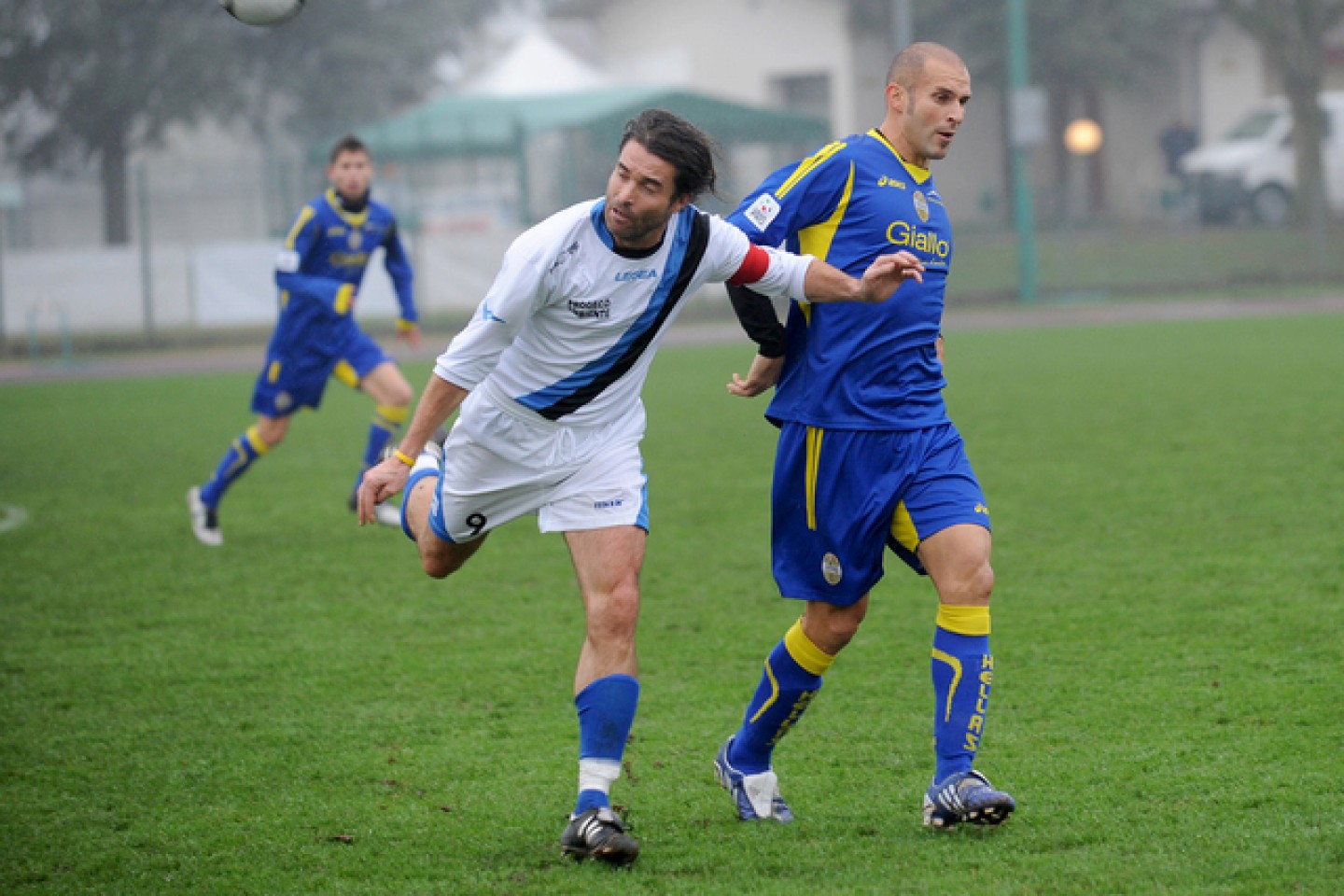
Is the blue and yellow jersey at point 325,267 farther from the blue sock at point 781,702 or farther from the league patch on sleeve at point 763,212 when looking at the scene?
the blue sock at point 781,702

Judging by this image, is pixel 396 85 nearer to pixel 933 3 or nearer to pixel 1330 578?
pixel 933 3

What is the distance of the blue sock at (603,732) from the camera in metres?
3.98

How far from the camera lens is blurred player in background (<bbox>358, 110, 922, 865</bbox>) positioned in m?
3.94

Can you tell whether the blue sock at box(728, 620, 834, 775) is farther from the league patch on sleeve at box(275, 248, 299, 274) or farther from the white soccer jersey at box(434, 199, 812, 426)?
the league patch on sleeve at box(275, 248, 299, 274)

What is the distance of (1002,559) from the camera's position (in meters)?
7.48

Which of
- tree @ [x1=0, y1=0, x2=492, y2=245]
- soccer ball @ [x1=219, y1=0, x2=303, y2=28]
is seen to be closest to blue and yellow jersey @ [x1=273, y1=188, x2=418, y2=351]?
soccer ball @ [x1=219, y1=0, x2=303, y2=28]

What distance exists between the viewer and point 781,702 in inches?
172

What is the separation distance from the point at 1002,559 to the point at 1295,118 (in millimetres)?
24474

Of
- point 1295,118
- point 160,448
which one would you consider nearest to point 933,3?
point 1295,118

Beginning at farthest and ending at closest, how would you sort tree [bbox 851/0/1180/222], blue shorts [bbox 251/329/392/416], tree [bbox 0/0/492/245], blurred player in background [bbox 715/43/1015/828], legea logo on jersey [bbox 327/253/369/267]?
1. tree [bbox 851/0/1180/222]
2. tree [bbox 0/0/492/245]
3. legea logo on jersey [bbox 327/253/369/267]
4. blue shorts [bbox 251/329/392/416]
5. blurred player in background [bbox 715/43/1015/828]

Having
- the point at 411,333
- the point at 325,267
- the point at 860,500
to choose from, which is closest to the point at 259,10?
the point at 325,267

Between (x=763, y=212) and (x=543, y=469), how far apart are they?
0.92 meters

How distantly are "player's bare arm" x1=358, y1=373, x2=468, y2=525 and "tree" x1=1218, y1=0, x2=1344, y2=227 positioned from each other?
84.1 ft

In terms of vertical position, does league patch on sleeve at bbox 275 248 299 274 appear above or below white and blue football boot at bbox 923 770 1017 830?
above
